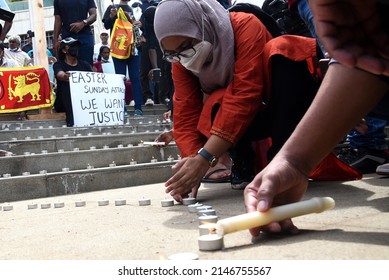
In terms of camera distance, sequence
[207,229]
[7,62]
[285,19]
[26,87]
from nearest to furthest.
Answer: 1. [207,229]
2. [285,19]
3. [26,87]
4. [7,62]

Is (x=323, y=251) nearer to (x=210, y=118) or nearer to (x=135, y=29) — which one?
(x=210, y=118)

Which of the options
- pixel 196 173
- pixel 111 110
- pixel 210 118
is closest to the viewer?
pixel 196 173

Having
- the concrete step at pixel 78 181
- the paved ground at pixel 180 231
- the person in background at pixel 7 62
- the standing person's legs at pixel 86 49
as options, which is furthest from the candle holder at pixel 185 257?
the person in background at pixel 7 62

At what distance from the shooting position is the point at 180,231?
2312 mm

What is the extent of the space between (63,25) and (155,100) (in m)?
3.37

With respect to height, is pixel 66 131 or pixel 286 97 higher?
pixel 286 97

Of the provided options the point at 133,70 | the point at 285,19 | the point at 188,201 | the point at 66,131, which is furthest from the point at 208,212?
the point at 133,70

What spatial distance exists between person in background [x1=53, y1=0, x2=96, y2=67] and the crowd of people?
4.63 m

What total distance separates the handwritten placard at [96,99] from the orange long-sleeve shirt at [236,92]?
5270 millimetres

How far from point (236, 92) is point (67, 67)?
6.11 metres

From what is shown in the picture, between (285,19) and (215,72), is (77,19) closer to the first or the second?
(285,19)

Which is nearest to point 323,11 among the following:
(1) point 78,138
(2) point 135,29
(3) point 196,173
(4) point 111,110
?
(3) point 196,173

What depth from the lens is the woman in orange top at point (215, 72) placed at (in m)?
3.10

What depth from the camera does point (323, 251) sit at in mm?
1680
